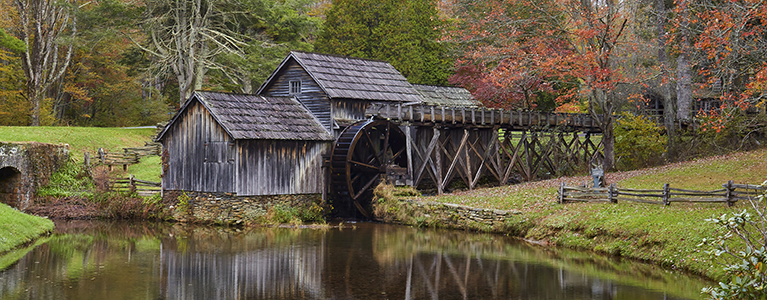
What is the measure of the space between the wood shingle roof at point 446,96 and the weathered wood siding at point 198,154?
1168 centimetres

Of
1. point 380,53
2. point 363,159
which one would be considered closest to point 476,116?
point 363,159

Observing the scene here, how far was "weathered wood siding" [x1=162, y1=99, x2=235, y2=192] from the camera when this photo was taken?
81.0ft

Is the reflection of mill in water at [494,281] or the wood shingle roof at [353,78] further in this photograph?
the wood shingle roof at [353,78]

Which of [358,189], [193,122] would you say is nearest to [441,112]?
[358,189]

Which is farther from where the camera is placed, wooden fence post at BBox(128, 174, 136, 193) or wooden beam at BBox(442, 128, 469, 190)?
wooden beam at BBox(442, 128, 469, 190)

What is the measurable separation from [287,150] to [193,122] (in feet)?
11.9

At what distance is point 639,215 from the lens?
58.1 feet

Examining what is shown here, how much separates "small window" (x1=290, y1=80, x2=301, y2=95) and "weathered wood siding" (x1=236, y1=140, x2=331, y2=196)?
9.22 feet

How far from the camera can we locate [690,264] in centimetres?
1486

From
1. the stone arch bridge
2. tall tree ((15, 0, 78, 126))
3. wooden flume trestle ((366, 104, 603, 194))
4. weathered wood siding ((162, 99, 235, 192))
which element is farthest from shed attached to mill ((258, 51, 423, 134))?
tall tree ((15, 0, 78, 126))

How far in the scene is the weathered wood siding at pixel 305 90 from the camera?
89.9 feet

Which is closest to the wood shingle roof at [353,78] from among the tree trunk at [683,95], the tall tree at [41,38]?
the tree trunk at [683,95]

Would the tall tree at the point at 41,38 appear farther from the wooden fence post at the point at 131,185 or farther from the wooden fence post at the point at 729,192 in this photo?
the wooden fence post at the point at 729,192

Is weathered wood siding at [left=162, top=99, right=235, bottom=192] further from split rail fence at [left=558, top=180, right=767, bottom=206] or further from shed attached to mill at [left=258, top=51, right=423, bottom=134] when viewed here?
split rail fence at [left=558, top=180, right=767, bottom=206]
